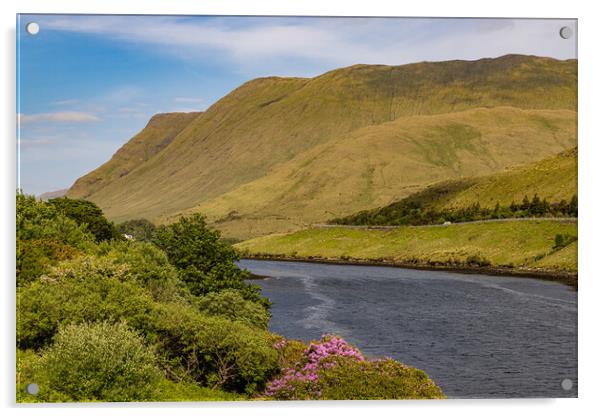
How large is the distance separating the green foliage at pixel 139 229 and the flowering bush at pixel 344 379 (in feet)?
48.6

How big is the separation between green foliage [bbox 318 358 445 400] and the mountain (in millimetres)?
7527

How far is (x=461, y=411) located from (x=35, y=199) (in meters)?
11.5

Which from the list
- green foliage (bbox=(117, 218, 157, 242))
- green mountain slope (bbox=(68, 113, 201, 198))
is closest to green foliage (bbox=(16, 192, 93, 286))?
green mountain slope (bbox=(68, 113, 201, 198))

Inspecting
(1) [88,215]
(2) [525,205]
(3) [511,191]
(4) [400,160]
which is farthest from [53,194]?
(4) [400,160]

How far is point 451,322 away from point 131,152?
11918mm

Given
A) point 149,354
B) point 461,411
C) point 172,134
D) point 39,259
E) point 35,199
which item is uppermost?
point 172,134

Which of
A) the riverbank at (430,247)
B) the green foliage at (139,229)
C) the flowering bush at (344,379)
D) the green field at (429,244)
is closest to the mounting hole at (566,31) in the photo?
the flowering bush at (344,379)

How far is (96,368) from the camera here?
16.8m

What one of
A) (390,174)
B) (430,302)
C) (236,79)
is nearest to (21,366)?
(236,79)

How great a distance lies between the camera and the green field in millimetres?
41000

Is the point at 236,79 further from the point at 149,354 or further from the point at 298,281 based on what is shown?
the point at 298,281

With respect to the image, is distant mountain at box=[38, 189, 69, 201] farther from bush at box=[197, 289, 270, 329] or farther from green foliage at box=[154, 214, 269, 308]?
green foliage at box=[154, 214, 269, 308]

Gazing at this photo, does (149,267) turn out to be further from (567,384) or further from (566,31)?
(566,31)

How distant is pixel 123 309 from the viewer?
63.7 feet
